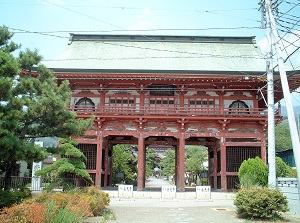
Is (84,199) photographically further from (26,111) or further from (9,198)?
(26,111)

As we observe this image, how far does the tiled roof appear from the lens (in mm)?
26922

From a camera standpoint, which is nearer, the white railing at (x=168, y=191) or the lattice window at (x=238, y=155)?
the white railing at (x=168, y=191)

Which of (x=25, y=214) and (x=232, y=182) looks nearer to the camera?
(x=25, y=214)

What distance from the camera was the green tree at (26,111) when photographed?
1180 centimetres

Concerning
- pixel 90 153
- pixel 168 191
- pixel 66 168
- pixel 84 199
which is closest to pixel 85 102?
pixel 90 153

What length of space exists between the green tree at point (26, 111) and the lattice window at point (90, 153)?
35.5 ft

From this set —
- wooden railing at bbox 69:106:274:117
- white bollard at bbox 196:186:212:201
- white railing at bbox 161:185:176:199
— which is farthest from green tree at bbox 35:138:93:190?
white bollard at bbox 196:186:212:201

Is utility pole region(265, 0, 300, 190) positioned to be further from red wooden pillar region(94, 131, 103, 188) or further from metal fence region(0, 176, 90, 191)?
red wooden pillar region(94, 131, 103, 188)

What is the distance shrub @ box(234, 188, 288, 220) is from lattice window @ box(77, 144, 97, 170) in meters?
15.6

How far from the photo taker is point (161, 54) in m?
30.0

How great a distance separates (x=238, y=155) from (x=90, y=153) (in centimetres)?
1238

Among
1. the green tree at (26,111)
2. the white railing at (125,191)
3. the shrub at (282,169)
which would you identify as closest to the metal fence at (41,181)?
the white railing at (125,191)

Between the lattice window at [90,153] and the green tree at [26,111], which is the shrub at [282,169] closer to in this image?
the green tree at [26,111]

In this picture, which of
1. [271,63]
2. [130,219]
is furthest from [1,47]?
[271,63]
